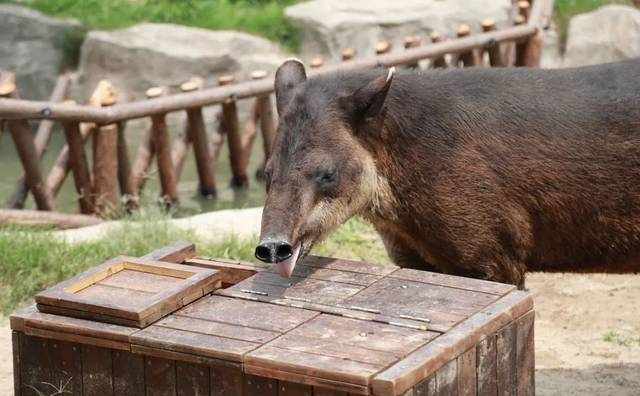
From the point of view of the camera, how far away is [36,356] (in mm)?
5164

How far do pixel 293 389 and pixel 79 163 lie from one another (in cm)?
680

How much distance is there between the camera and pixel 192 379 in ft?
15.7

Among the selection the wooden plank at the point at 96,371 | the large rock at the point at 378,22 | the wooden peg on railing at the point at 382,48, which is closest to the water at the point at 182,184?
the large rock at the point at 378,22

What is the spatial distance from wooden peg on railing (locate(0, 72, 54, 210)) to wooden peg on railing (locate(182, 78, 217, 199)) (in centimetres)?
154

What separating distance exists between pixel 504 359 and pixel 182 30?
1168 centimetres

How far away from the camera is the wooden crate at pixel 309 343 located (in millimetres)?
4512

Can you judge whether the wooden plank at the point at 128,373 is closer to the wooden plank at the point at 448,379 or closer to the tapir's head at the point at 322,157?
the tapir's head at the point at 322,157

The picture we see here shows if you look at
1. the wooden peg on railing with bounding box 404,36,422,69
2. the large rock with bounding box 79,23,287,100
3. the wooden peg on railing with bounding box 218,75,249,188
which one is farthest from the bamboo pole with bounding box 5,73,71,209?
the large rock with bounding box 79,23,287,100

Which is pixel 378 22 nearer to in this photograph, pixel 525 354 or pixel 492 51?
pixel 492 51

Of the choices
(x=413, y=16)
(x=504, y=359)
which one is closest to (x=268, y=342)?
(x=504, y=359)

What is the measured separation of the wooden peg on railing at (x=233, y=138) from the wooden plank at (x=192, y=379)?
23.4 feet

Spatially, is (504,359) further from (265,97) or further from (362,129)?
(265,97)

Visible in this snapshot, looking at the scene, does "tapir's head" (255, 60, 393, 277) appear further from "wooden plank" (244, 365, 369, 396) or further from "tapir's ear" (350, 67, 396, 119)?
"wooden plank" (244, 365, 369, 396)

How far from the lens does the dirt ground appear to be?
7.00 m
